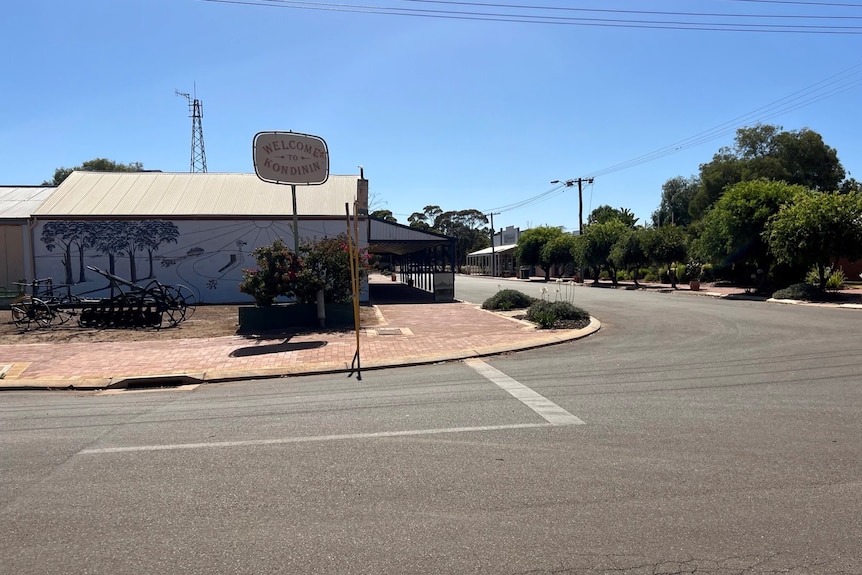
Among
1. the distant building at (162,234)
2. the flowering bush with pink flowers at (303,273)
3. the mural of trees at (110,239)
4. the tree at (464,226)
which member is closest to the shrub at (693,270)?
the distant building at (162,234)

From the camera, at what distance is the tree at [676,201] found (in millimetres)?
79938

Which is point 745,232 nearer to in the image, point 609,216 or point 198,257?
point 198,257

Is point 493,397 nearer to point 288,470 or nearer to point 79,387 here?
point 288,470

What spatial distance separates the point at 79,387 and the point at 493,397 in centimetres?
647

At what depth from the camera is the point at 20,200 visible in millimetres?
26859

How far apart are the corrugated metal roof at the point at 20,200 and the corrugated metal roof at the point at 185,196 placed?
172 centimetres

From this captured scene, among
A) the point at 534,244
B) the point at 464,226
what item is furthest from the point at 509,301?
the point at 464,226

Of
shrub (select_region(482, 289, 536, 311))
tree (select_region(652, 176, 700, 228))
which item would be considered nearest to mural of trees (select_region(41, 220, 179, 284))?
shrub (select_region(482, 289, 536, 311))

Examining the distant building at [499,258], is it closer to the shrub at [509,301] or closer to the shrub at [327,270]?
the shrub at [509,301]

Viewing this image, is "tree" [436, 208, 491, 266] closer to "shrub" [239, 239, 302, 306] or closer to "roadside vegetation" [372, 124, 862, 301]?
"roadside vegetation" [372, 124, 862, 301]

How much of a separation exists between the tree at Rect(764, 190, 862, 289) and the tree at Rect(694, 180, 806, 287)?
220 centimetres

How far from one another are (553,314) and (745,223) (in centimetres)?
1637

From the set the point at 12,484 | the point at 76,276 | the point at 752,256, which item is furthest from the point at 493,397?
the point at 752,256

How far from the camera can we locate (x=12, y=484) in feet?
15.9
